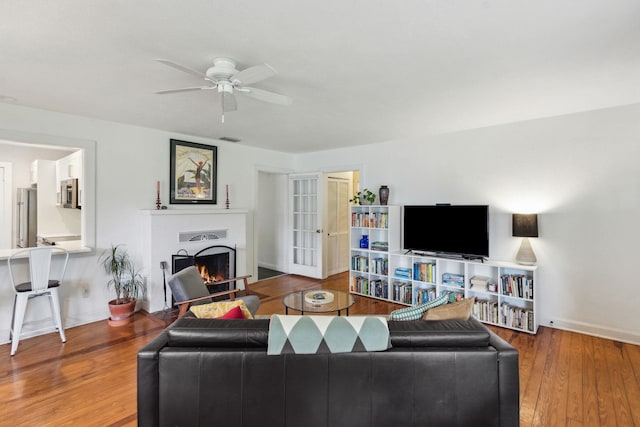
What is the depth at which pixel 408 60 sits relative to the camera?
84.6 inches

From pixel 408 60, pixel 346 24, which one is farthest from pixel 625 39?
pixel 346 24

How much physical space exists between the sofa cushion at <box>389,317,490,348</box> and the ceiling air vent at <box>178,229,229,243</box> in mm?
3407

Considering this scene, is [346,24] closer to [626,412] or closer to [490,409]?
[490,409]

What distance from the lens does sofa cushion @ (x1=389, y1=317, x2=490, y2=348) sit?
1.67 meters

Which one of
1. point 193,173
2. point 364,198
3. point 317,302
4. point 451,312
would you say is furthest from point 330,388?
point 193,173

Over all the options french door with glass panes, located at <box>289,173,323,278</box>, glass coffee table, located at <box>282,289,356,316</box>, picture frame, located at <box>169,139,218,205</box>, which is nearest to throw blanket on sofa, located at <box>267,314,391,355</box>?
glass coffee table, located at <box>282,289,356,316</box>

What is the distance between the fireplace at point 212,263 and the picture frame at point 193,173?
77 cm

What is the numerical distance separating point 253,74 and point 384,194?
3039 millimetres

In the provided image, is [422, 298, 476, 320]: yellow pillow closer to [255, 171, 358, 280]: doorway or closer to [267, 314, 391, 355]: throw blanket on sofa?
[267, 314, 391, 355]: throw blanket on sofa

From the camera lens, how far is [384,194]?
4625mm


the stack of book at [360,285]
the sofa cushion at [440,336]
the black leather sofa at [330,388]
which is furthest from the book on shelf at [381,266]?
the black leather sofa at [330,388]

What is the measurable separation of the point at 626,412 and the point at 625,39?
246 centimetres

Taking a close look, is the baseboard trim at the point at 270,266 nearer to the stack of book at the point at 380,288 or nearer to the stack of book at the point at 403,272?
the stack of book at the point at 380,288

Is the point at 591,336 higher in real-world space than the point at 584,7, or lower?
lower
